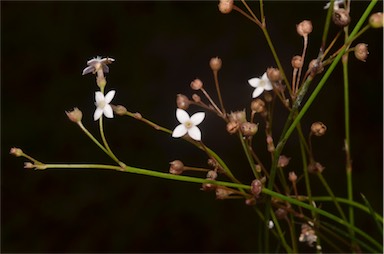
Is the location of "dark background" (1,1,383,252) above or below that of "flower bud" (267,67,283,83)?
above

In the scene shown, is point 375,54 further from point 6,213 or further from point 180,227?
point 6,213

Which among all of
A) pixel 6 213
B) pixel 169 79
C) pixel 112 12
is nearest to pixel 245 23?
pixel 169 79

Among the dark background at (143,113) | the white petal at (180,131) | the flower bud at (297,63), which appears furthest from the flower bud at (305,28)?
the dark background at (143,113)

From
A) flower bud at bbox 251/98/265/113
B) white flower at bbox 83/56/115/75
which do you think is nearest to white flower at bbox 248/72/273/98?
flower bud at bbox 251/98/265/113

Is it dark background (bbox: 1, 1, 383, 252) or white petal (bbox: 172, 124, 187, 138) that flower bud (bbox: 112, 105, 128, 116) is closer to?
white petal (bbox: 172, 124, 187, 138)

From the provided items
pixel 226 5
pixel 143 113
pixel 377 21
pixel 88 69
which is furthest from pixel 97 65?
pixel 143 113

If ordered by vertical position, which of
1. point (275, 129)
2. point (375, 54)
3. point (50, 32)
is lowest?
point (275, 129)
